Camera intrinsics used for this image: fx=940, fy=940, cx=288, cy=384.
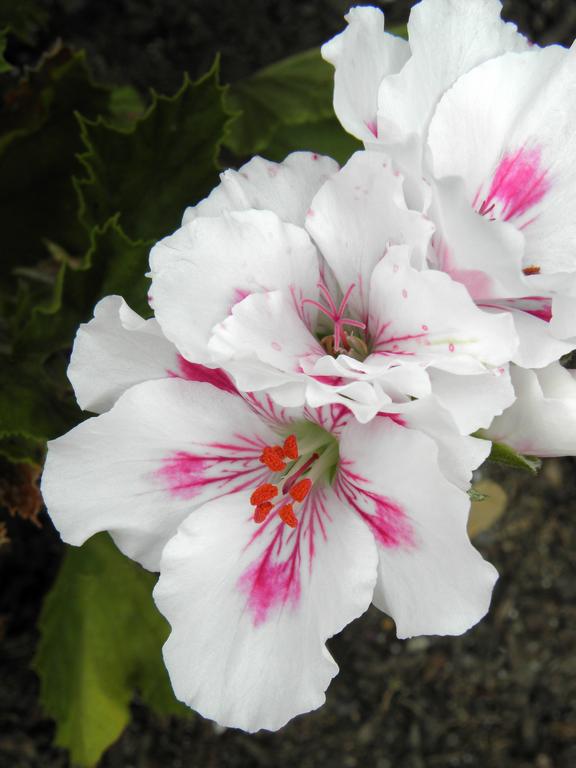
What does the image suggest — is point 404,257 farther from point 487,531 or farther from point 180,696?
point 487,531

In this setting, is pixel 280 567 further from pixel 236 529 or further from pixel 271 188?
pixel 271 188

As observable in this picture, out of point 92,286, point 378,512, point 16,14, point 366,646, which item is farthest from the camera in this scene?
point 366,646

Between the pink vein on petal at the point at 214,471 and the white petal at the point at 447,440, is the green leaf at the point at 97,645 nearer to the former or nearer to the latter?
the pink vein on petal at the point at 214,471

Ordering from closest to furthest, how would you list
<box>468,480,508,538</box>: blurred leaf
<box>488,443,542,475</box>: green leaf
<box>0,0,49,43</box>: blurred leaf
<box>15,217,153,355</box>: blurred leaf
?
<box>488,443,542,475</box>: green leaf, <box>15,217,153,355</box>: blurred leaf, <box>0,0,49,43</box>: blurred leaf, <box>468,480,508,538</box>: blurred leaf

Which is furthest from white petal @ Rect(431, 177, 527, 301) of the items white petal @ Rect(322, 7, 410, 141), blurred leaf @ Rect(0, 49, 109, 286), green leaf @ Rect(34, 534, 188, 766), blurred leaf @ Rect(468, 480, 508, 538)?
blurred leaf @ Rect(468, 480, 508, 538)

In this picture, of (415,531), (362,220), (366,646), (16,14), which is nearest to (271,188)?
(362,220)

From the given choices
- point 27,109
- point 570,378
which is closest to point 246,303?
point 570,378

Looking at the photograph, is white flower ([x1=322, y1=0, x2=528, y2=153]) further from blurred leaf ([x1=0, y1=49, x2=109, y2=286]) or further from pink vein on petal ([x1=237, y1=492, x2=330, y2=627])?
blurred leaf ([x1=0, y1=49, x2=109, y2=286])
